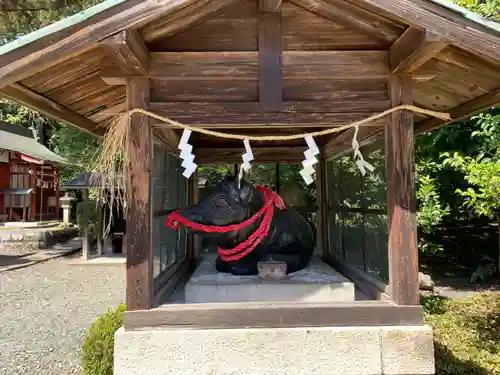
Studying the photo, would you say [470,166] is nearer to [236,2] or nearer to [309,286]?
[309,286]

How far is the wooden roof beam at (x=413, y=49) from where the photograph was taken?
Result: 2.42 metres

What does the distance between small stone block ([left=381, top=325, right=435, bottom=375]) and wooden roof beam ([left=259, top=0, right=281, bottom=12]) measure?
2409 mm

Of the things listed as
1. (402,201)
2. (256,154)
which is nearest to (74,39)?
(402,201)

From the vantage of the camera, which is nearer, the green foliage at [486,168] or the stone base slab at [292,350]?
the stone base slab at [292,350]

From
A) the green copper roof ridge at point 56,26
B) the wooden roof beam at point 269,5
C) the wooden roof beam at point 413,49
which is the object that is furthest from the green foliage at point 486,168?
the green copper roof ridge at point 56,26

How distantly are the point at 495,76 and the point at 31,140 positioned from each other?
2205cm

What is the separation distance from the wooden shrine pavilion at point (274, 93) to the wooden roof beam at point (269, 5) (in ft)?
0.05

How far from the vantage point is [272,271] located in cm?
360

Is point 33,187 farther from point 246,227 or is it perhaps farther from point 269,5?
point 269,5

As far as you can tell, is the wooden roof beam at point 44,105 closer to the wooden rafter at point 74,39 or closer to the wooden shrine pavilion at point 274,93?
the wooden shrine pavilion at point 274,93

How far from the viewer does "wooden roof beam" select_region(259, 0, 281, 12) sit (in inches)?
108

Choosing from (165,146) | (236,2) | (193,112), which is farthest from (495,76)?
(165,146)

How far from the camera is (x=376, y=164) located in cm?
348

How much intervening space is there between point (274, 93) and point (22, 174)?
20.3 meters
